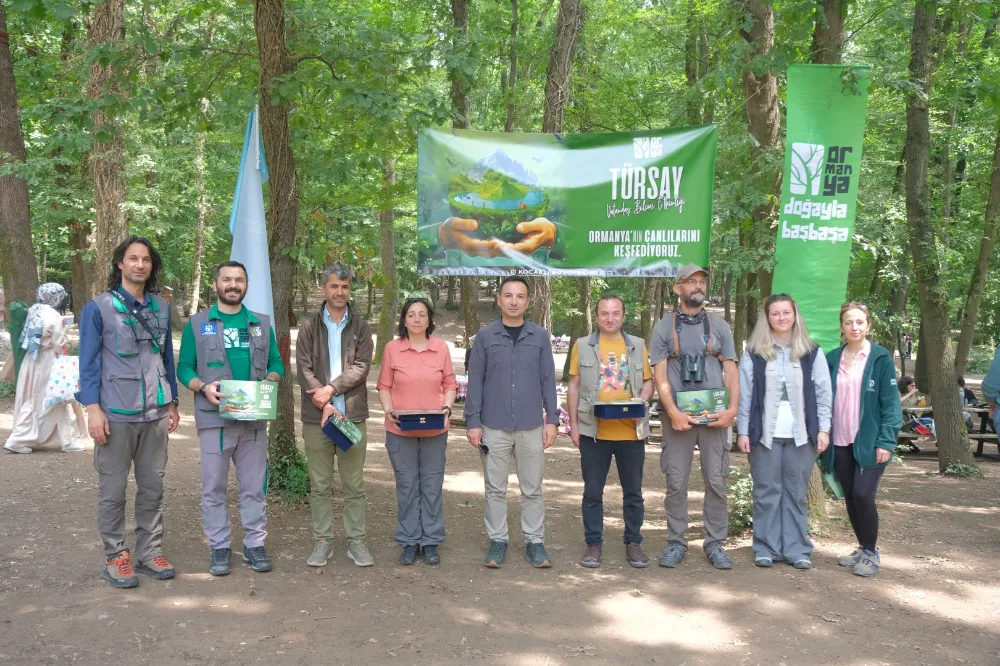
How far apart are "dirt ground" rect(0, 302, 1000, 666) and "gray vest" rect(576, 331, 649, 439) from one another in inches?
39.4

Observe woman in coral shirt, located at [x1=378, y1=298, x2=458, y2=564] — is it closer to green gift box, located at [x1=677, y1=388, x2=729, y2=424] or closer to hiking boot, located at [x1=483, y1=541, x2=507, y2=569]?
hiking boot, located at [x1=483, y1=541, x2=507, y2=569]

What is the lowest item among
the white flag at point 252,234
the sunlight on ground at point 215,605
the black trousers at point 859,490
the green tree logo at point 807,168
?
the sunlight on ground at point 215,605

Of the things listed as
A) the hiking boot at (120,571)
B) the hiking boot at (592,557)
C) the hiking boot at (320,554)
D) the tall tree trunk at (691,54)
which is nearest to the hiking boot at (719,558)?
the hiking boot at (592,557)

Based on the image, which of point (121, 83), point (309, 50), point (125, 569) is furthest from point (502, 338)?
point (121, 83)

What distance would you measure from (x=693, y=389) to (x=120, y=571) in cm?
379

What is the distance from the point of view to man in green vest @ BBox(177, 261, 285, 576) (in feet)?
16.5

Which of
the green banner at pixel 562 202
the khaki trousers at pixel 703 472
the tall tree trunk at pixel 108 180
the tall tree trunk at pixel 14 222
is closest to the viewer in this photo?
the khaki trousers at pixel 703 472

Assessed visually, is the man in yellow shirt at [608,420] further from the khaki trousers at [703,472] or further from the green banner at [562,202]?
the green banner at [562,202]

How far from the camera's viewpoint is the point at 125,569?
4.81m

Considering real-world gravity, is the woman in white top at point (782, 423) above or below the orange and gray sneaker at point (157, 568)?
above

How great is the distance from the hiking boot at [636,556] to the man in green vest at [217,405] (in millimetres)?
2414

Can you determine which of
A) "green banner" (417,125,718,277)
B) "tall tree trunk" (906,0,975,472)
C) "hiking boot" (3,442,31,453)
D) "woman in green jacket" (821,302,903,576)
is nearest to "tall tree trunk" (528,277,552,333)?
"green banner" (417,125,718,277)

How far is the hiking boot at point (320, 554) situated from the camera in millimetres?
5305

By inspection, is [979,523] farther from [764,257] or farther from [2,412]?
[2,412]
